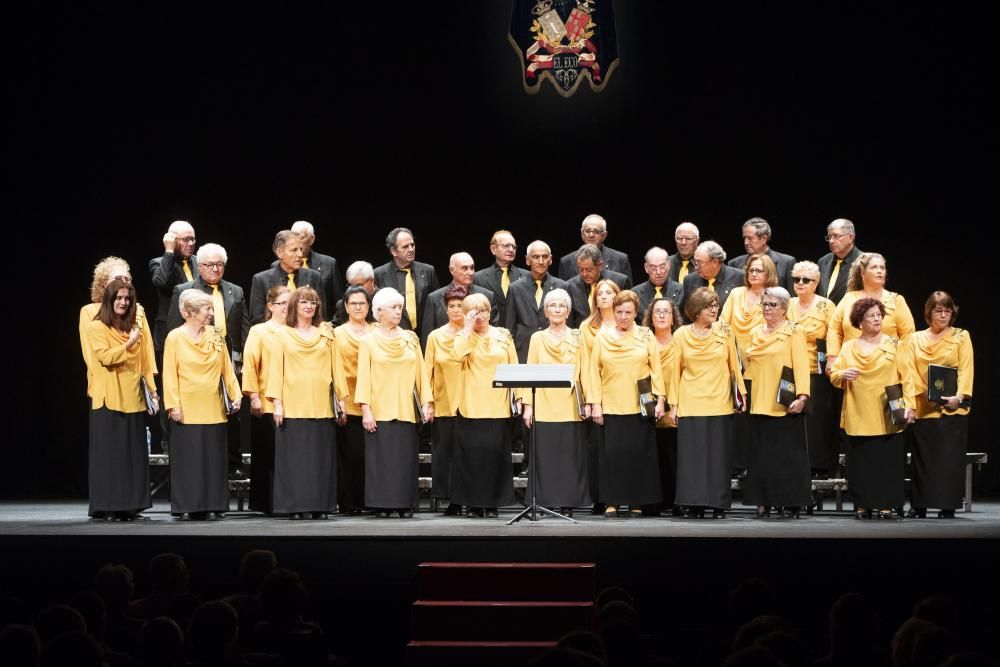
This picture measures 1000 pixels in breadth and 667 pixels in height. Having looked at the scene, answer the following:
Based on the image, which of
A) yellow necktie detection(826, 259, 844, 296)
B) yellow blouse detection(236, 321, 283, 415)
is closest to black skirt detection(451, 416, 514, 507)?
yellow blouse detection(236, 321, 283, 415)

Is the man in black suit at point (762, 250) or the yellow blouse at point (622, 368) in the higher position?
the man in black suit at point (762, 250)

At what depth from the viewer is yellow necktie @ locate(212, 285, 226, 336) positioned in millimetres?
8531

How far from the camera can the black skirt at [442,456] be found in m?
→ 8.38

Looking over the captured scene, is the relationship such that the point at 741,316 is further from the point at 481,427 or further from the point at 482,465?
the point at 482,465

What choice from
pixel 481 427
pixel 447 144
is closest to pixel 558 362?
pixel 481 427

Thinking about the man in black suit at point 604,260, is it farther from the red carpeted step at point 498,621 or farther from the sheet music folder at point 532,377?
the red carpeted step at point 498,621

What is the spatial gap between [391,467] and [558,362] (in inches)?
48.3

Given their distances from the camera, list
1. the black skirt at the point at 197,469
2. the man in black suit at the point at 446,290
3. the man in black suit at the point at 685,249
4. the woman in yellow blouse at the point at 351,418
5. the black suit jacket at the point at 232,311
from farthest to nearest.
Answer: the man in black suit at the point at 685,249 → the black suit jacket at the point at 232,311 → the man in black suit at the point at 446,290 → the woman in yellow blouse at the point at 351,418 → the black skirt at the point at 197,469

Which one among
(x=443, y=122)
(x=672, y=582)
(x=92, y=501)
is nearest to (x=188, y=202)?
(x=443, y=122)

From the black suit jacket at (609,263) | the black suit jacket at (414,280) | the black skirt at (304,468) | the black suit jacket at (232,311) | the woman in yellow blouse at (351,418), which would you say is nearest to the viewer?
the black skirt at (304,468)

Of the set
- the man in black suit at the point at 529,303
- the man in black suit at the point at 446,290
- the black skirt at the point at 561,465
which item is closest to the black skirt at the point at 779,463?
the black skirt at the point at 561,465

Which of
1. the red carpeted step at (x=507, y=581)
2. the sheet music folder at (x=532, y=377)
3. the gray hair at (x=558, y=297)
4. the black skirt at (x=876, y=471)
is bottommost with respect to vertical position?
the red carpeted step at (x=507, y=581)

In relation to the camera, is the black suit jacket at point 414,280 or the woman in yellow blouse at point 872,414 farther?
the black suit jacket at point 414,280

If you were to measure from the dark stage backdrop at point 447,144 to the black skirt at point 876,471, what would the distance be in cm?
→ 302
